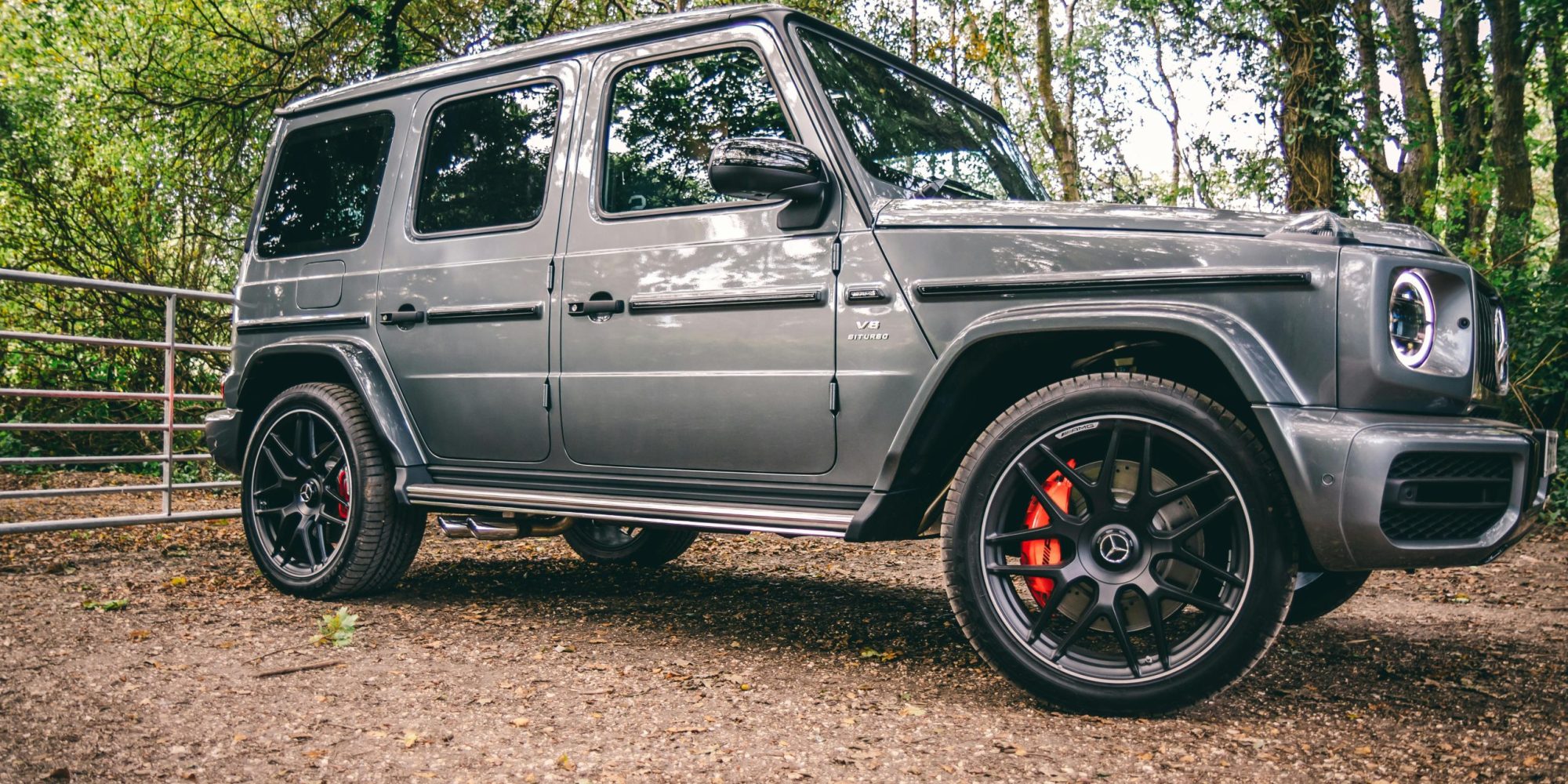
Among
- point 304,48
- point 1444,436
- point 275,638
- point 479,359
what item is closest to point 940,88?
point 479,359

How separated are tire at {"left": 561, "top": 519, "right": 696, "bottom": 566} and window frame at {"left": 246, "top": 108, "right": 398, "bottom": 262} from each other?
181 cm

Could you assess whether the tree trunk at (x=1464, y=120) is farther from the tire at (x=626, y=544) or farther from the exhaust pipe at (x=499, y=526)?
the exhaust pipe at (x=499, y=526)

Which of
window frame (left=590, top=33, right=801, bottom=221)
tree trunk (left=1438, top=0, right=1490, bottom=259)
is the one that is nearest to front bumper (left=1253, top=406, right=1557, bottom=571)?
window frame (left=590, top=33, right=801, bottom=221)

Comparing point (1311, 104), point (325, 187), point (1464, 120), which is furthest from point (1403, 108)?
point (325, 187)

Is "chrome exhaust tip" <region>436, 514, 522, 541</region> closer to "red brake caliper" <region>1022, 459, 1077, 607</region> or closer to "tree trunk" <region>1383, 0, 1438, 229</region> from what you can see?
"red brake caliper" <region>1022, 459, 1077, 607</region>

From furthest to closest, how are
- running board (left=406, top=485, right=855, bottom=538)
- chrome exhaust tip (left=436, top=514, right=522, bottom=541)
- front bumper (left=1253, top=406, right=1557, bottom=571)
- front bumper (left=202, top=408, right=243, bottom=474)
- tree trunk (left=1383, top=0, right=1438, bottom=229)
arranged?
tree trunk (left=1383, top=0, right=1438, bottom=229), front bumper (left=202, top=408, right=243, bottom=474), chrome exhaust tip (left=436, top=514, right=522, bottom=541), running board (left=406, top=485, right=855, bottom=538), front bumper (left=1253, top=406, right=1557, bottom=571)

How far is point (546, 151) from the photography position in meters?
4.13

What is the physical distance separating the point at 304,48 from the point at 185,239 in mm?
2633

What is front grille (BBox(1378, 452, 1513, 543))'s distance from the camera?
2576 millimetres

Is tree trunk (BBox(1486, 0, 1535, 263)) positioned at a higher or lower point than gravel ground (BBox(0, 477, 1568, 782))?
higher

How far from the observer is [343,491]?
459 centimetres

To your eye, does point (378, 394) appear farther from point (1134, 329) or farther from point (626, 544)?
point (1134, 329)

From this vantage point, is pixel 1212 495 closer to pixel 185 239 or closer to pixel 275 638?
pixel 275 638

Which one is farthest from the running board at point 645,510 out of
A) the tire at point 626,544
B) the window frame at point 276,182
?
the tire at point 626,544
